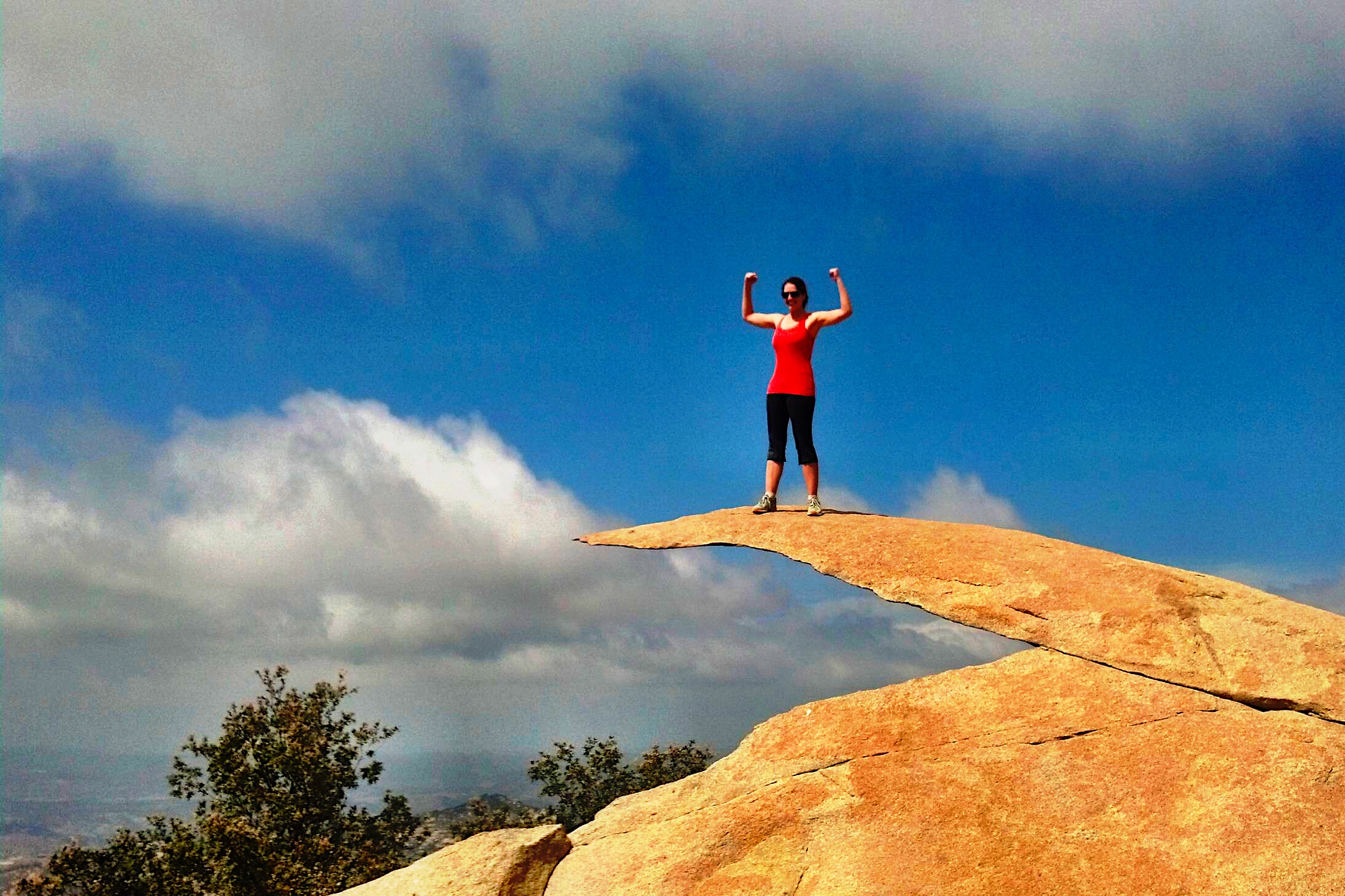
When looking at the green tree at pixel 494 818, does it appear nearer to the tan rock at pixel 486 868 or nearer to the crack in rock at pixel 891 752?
the tan rock at pixel 486 868

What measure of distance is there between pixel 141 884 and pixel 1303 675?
85.8 feet

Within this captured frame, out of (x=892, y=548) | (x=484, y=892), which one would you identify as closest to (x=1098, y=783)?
(x=892, y=548)

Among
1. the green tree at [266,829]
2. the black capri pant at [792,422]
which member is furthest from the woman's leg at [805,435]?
the green tree at [266,829]

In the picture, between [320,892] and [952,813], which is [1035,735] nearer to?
[952,813]

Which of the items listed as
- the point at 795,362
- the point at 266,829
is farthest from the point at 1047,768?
the point at 266,829

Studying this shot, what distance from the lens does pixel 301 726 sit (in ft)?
85.1

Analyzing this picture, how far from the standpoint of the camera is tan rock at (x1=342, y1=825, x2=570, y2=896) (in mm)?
9305

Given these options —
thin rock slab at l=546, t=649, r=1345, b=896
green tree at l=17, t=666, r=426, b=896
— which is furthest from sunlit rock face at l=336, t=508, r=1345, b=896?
green tree at l=17, t=666, r=426, b=896

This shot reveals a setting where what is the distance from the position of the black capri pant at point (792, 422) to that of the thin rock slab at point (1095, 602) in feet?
4.32

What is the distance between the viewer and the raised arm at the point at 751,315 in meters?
13.5

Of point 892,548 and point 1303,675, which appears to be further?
point 892,548

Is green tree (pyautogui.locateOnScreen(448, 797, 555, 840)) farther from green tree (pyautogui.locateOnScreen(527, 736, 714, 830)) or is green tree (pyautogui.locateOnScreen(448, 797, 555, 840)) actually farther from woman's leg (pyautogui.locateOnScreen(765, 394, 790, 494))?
woman's leg (pyautogui.locateOnScreen(765, 394, 790, 494))

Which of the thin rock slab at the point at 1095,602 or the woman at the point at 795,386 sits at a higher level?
the woman at the point at 795,386

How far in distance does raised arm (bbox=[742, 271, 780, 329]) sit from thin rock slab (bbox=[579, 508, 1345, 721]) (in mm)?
3189
